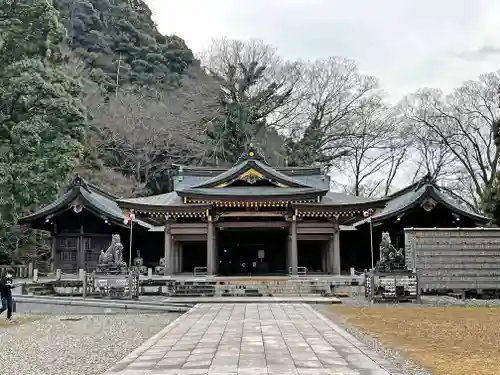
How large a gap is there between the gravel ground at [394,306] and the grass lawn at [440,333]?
0.18 metres

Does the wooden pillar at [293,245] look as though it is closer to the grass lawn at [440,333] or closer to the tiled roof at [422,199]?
the tiled roof at [422,199]

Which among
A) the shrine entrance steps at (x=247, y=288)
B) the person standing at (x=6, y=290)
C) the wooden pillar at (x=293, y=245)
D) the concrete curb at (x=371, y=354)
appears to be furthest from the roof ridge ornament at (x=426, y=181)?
the person standing at (x=6, y=290)

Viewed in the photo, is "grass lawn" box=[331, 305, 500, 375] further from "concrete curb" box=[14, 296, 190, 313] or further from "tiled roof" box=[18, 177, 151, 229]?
"tiled roof" box=[18, 177, 151, 229]

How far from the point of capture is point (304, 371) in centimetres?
602

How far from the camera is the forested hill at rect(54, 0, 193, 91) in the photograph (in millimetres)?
51656

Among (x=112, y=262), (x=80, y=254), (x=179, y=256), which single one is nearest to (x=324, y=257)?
(x=179, y=256)

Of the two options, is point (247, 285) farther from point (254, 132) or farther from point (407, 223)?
point (254, 132)

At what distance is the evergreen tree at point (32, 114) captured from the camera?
26953 mm

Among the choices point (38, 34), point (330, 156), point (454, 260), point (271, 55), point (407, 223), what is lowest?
point (454, 260)

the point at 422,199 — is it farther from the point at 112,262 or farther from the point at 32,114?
the point at 32,114

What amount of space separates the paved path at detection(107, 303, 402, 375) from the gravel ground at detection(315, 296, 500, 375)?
276 millimetres

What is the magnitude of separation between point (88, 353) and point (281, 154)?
34919mm

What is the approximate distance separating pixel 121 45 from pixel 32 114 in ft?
95.0

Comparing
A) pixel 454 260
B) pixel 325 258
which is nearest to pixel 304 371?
pixel 454 260
